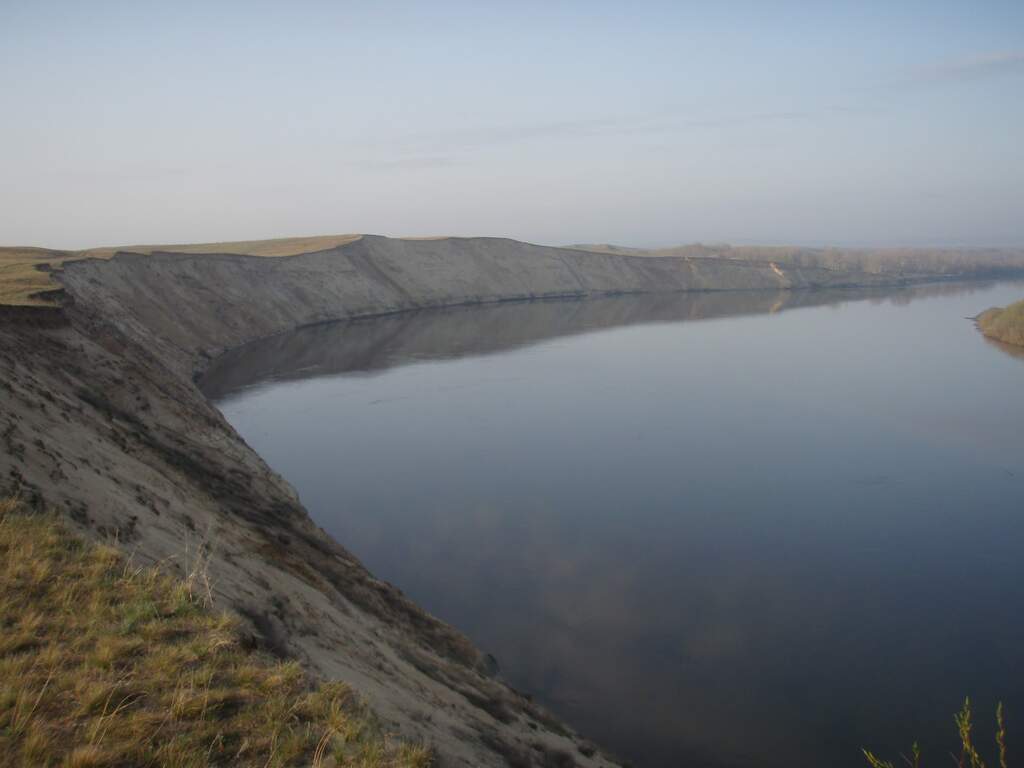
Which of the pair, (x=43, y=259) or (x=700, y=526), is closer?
(x=700, y=526)

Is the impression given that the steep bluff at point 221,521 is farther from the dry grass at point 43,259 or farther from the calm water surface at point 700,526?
the calm water surface at point 700,526

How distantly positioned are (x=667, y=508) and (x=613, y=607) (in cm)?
538

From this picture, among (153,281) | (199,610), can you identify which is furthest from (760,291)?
(199,610)

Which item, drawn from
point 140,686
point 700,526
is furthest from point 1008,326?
point 140,686

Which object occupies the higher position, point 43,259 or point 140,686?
point 43,259

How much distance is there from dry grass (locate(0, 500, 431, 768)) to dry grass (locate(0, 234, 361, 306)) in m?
17.1

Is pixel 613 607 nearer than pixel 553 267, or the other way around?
pixel 613 607

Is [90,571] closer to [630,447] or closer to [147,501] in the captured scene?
[147,501]

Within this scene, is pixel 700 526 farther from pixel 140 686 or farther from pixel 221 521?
pixel 140 686

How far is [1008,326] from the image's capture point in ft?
150

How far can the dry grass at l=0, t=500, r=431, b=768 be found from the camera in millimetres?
3867

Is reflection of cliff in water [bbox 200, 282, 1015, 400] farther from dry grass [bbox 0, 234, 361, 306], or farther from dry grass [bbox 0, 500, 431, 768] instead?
dry grass [bbox 0, 500, 431, 768]

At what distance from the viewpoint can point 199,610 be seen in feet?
18.4

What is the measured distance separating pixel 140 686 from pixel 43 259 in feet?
143
